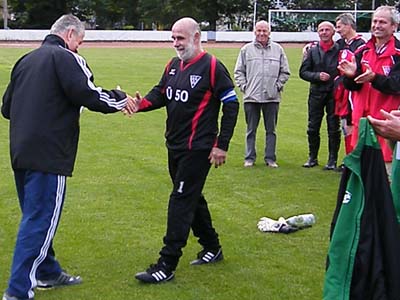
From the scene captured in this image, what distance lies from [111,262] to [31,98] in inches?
75.1

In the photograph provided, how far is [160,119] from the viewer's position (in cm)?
1594

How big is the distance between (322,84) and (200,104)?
16.9 ft

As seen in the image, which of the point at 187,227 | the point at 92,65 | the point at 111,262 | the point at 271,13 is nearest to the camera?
the point at 187,227

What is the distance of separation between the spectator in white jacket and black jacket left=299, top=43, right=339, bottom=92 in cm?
33

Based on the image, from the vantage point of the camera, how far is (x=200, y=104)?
595 centimetres

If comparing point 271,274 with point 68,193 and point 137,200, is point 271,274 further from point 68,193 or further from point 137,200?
point 68,193

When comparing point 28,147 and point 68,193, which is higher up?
point 28,147

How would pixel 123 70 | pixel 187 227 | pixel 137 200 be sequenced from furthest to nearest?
1. pixel 123 70
2. pixel 137 200
3. pixel 187 227

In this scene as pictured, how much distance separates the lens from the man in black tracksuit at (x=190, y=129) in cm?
592

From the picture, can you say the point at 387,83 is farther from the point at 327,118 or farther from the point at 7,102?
the point at 327,118

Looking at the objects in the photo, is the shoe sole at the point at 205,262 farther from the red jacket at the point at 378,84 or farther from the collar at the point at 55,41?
the collar at the point at 55,41

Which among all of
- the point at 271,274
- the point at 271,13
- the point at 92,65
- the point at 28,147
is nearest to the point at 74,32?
the point at 28,147

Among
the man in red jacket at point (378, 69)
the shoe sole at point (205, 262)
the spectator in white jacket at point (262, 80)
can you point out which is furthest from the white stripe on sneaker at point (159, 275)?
the spectator in white jacket at point (262, 80)

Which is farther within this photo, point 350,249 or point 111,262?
point 111,262
